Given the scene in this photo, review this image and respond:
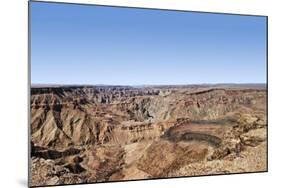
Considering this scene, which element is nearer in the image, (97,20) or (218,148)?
(97,20)

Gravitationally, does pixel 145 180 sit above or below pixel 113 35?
below

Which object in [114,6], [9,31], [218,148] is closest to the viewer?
[9,31]

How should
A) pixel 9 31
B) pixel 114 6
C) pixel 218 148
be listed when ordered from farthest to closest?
pixel 218 148 → pixel 114 6 → pixel 9 31

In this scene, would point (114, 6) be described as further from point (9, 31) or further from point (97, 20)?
point (9, 31)
